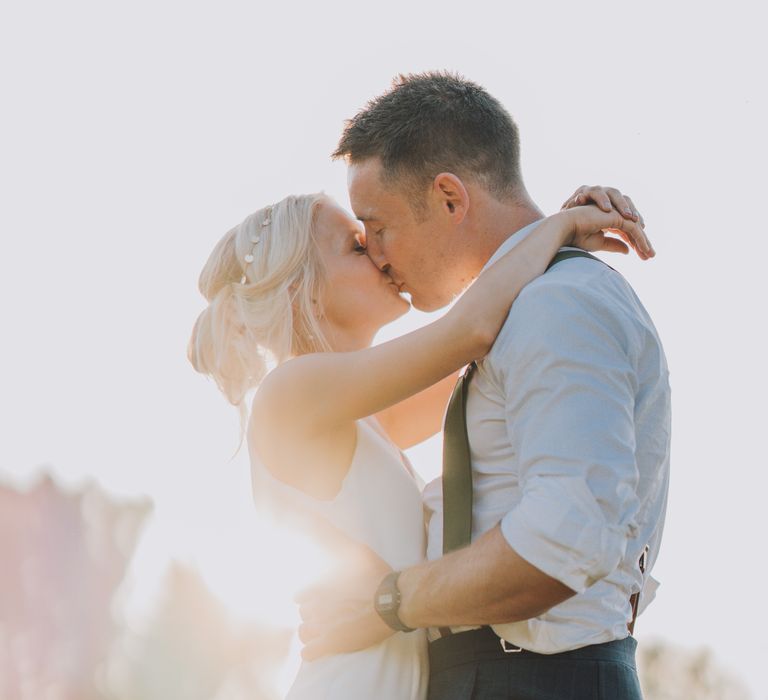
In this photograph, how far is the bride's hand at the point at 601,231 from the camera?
3.82 meters

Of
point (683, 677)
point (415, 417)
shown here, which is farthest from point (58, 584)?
point (415, 417)

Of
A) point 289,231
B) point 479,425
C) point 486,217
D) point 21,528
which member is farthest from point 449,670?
point 21,528

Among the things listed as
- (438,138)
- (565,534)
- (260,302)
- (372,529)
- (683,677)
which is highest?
(438,138)

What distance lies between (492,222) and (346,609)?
1.30 meters

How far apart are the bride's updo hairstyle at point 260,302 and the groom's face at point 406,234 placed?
0.31 meters

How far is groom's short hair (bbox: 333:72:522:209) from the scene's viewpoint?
164 inches

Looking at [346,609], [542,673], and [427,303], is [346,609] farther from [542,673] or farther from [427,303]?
[427,303]

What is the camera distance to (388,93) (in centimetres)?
443

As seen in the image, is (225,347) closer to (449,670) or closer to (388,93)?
(388,93)

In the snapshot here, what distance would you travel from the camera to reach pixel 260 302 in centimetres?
461

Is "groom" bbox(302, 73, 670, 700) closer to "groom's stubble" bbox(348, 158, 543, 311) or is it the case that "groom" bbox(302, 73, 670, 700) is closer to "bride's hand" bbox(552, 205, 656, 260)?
"groom's stubble" bbox(348, 158, 543, 311)

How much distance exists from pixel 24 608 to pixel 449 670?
35.4 m

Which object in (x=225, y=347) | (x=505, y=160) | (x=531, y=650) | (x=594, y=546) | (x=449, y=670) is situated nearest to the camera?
(x=594, y=546)

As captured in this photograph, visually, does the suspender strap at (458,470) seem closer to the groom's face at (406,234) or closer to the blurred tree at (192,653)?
the groom's face at (406,234)
